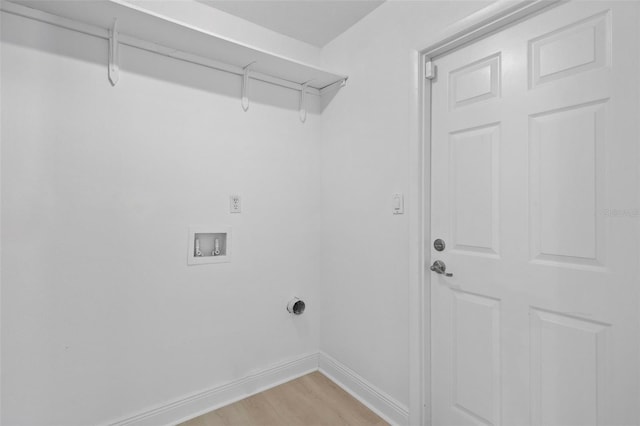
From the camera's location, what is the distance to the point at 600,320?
3.58ft

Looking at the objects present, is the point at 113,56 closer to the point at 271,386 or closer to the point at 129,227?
the point at 129,227

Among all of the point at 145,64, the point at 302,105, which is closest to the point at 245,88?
the point at 302,105

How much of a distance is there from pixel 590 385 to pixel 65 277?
2272mm

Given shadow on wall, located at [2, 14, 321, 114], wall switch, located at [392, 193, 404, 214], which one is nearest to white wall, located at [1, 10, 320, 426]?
shadow on wall, located at [2, 14, 321, 114]

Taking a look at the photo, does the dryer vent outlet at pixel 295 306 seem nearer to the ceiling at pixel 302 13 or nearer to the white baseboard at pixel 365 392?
the white baseboard at pixel 365 392

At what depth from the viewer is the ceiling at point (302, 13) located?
6.08ft

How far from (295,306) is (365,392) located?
696 mm

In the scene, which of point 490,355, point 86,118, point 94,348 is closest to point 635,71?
point 490,355

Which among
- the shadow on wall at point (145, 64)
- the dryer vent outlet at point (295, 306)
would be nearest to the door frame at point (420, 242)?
the dryer vent outlet at point (295, 306)

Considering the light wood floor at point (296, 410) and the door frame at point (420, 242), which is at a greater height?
the door frame at point (420, 242)

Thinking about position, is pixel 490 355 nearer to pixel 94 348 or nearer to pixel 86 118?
pixel 94 348

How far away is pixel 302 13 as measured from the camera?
1.95 m

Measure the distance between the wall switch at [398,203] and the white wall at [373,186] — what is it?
0.12 ft

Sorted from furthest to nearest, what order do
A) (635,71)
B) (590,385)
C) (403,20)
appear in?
(403,20) → (590,385) → (635,71)
